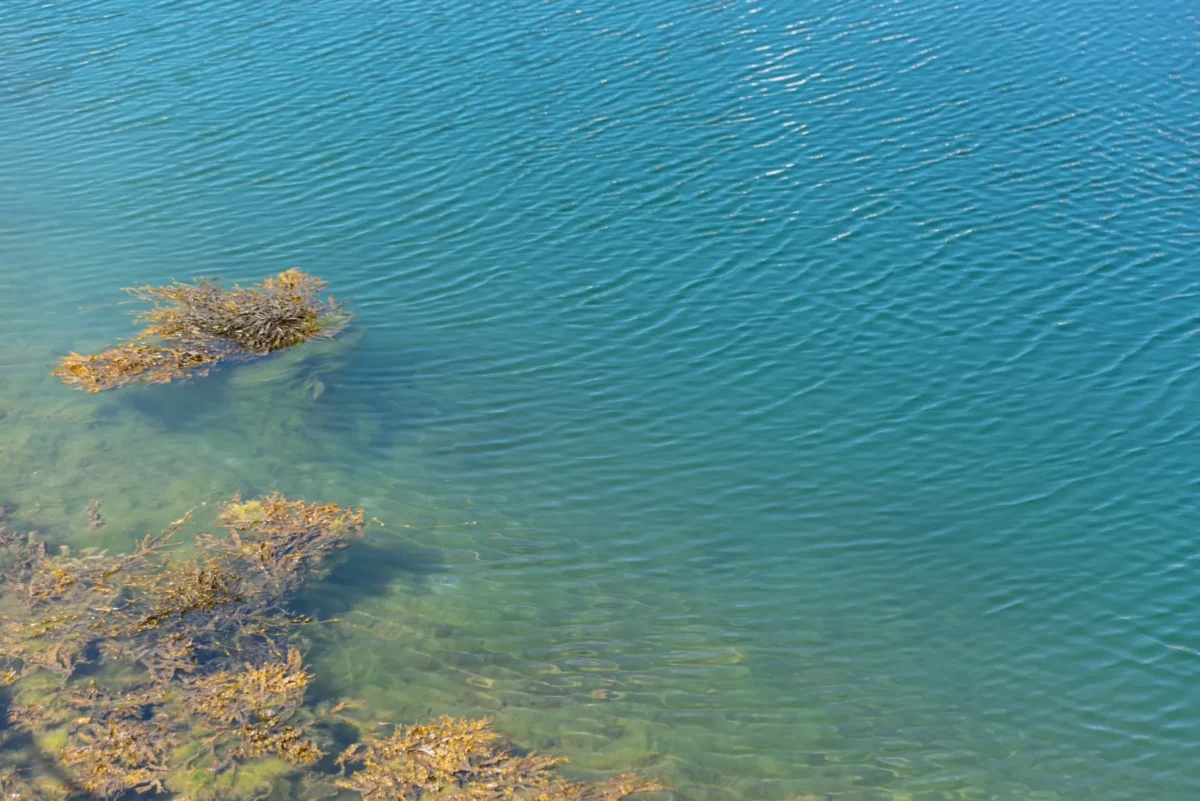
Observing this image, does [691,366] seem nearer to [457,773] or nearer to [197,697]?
[457,773]

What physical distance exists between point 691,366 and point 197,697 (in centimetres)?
1060

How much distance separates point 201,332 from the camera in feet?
66.6

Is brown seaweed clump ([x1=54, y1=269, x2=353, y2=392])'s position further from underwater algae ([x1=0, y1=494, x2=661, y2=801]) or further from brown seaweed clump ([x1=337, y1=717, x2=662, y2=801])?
brown seaweed clump ([x1=337, y1=717, x2=662, y2=801])

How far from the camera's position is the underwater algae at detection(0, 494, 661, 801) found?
42.9ft

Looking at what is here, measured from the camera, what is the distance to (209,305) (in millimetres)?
20719

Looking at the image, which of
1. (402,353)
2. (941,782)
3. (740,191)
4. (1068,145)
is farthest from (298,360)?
(1068,145)

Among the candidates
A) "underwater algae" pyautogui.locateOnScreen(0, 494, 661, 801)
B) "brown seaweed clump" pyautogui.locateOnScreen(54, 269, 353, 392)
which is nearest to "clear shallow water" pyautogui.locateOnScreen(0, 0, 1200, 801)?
"brown seaweed clump" pyautogui.locateOnScreen(54, 269, 353, 392)

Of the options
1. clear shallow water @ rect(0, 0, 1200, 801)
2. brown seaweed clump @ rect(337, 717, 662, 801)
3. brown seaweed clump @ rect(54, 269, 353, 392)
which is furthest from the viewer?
brown seaweed clump @ rect(54, 269, 353, 392)

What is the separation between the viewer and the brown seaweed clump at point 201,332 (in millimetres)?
19781

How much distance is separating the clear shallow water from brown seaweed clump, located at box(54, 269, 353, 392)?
0.48 meters

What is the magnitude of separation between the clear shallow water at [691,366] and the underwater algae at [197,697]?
62cm

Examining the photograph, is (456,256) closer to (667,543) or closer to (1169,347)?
(667,543)

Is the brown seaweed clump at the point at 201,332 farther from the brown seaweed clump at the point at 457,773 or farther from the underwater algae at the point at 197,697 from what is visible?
the brown seaweed clump at the point at 457,773

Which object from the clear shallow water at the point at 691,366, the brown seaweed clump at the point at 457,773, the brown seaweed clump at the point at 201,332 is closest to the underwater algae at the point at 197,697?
the brown seaweed clump at the point at 457,773
